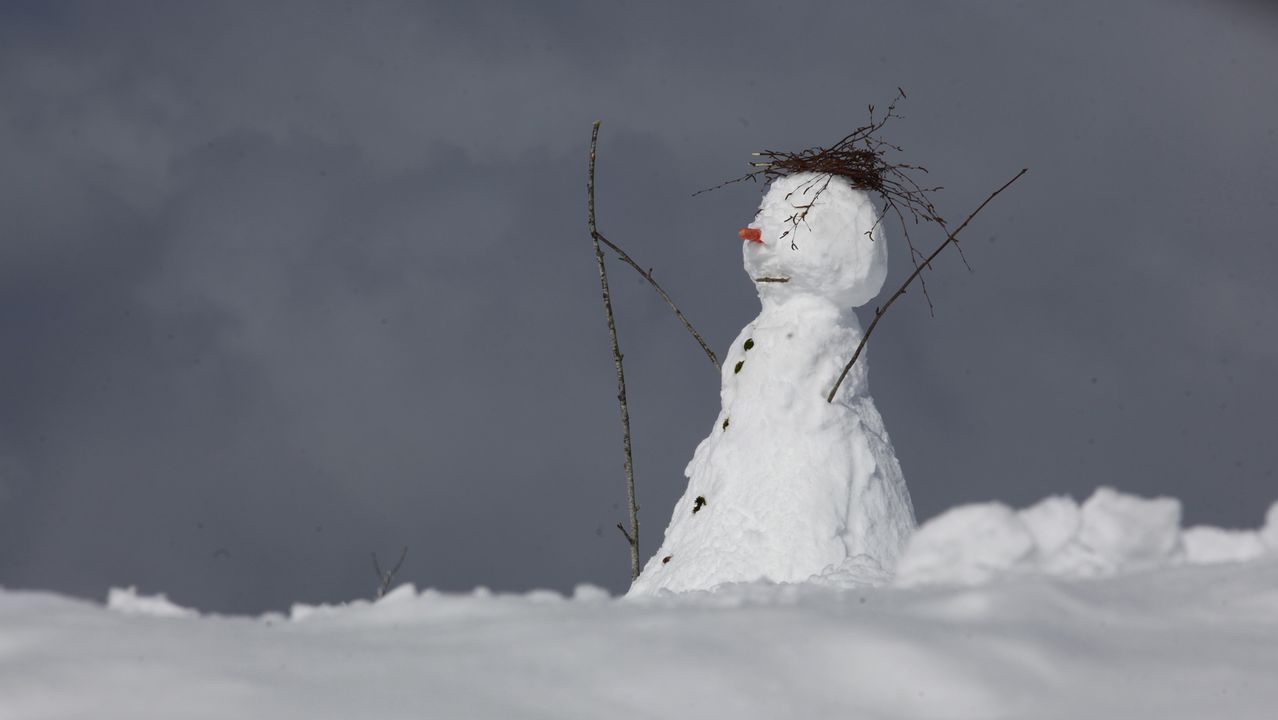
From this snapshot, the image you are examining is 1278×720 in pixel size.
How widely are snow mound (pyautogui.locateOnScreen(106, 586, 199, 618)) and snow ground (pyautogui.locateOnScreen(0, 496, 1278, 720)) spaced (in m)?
0.02

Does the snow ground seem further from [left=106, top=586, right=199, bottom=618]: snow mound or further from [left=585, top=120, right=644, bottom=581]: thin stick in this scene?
[left=585, top=120, right=644, bottom=581]: thin stick

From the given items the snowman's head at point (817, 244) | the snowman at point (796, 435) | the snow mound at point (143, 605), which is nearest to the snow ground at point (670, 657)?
the snow mound at point (143, 605)

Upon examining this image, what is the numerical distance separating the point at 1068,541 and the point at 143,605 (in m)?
1.50

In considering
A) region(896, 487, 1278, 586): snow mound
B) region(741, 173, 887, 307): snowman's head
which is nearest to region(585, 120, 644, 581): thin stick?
region(741, 173, 887, 307): snowman's head

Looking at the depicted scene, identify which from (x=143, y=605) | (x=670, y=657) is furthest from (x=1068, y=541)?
(x=143, y=605)

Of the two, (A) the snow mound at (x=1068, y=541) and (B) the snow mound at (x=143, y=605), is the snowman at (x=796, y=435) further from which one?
(B) the snow mound at (x=143, y=605)

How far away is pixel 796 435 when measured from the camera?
4.43m

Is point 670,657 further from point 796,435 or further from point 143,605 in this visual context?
point 796,435

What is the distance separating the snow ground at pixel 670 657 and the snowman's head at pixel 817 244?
3033 millimetres

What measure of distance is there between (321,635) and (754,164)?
374cm

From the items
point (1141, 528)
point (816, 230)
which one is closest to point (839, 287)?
point (816, 230)

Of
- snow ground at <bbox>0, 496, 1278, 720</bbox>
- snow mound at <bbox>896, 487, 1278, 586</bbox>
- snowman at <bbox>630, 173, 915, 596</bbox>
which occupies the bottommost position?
snow ground at <bbox>0, 496, 1278, 720</bbox>

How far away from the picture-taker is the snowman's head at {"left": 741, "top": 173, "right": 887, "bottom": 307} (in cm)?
477

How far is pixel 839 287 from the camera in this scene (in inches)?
188
